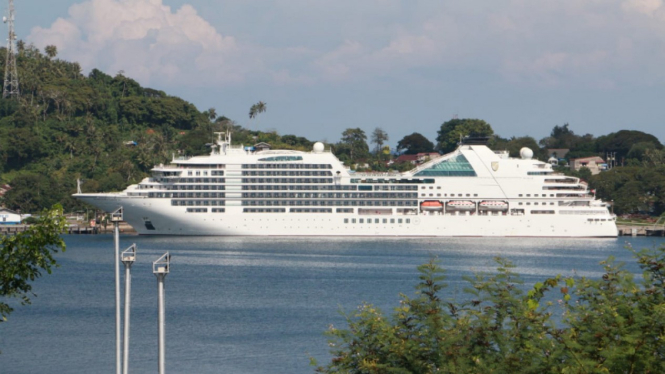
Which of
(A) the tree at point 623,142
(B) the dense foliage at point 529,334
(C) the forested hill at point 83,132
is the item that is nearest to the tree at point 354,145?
(C) the forested hill at point 83,132

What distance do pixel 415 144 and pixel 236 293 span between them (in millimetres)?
112032

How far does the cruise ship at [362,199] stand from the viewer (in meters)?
80.2

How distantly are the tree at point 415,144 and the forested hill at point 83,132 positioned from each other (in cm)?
2894

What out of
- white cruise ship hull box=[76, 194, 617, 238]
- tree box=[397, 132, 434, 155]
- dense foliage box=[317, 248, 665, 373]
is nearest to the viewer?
dense foliage box=[317, 248, 665, 373]

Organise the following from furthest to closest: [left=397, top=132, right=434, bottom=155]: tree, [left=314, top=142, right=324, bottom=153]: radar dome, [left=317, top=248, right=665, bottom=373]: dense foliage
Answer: [left=397, top=132, right=434, bottom=155]: tree < [left=314, top=142, right=324, bottom=153]: radar dome < [left=317, top=248, right=665, bottom=373]: dense foliage

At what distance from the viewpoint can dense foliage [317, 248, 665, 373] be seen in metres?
15.0

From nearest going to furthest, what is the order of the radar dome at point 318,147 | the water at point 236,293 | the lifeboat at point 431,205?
the water at point 236,293 < the lifeboat at point 431,205 < the radar dome at point 318,147

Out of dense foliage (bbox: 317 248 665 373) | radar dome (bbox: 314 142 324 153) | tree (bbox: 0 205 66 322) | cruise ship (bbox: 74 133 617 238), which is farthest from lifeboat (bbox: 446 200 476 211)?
tree (bbox: 0 205 66 322)

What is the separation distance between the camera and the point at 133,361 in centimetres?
3162

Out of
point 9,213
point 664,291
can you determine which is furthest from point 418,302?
point 9,213

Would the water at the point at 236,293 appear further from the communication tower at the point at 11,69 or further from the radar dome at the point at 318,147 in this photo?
the communication tower at the point at 11,69

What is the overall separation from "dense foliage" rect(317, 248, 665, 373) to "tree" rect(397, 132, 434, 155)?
13850 centimetres

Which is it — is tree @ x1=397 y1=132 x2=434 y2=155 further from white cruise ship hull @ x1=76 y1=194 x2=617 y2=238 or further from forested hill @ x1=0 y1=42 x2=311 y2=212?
white cruise ship hull @ x1=76 y1=194 x2=617 y2=238

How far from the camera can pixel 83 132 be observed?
118500mm
